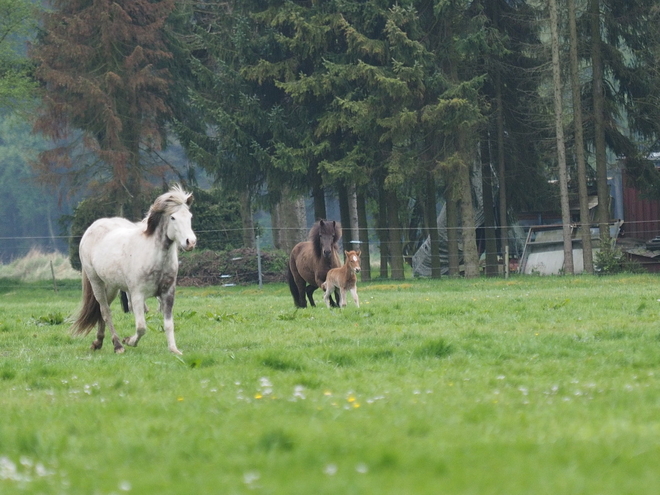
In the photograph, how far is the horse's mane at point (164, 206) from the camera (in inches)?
430

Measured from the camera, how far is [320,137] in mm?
33062

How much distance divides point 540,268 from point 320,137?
10054 millimetres

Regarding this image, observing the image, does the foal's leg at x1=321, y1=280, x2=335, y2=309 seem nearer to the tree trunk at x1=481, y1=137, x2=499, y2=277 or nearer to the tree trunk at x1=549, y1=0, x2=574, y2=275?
the tree trunk at x1=549, y1=0, x2=574, y2=275

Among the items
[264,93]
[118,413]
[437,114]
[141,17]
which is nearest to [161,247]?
[118,413]

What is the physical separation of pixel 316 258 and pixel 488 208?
19.5 metres

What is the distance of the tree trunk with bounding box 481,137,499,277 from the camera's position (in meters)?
35.3

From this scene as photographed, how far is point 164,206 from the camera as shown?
10938 mm

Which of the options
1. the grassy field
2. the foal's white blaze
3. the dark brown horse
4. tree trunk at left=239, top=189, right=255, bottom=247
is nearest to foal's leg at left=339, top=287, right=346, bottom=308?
the dark brown horse

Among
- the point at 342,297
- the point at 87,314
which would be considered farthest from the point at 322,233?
the point at 87,314

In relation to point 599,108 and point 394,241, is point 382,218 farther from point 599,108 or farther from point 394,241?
point 599,108

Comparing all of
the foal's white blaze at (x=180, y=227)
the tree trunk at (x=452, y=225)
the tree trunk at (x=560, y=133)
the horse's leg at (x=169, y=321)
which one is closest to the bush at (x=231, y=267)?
the tree trunk at (x=452, y=225)

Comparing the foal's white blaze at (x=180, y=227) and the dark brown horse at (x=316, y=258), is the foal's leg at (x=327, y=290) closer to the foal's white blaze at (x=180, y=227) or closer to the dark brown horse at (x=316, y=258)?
the dark brown horse at (x=316, y=258)

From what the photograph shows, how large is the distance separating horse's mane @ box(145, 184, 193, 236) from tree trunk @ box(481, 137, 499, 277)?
985 inches

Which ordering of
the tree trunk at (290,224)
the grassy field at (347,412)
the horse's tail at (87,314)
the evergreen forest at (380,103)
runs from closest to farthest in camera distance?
the grassy field at (347,412) < the horse's tail at (87,314) < the evergreen forest at (380,103) < the tree trunk at (290,224)
